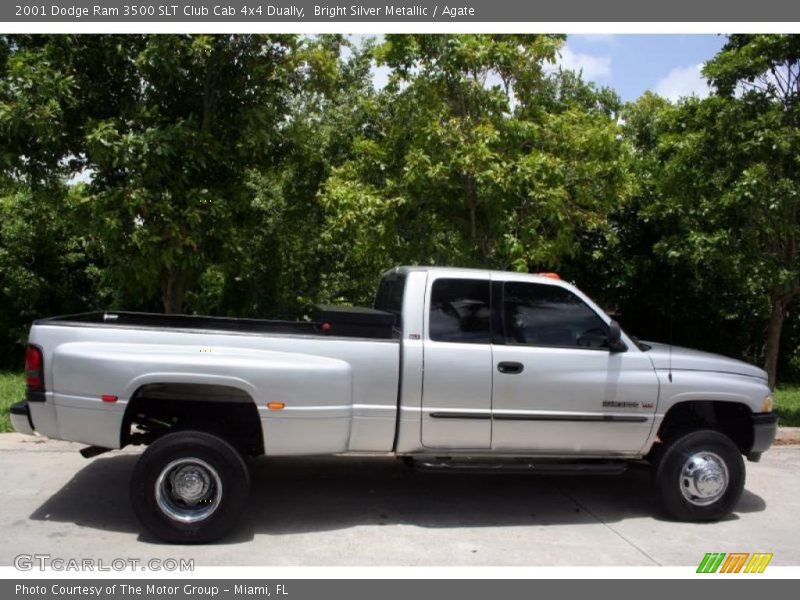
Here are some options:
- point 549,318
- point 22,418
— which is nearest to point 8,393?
point 22,418

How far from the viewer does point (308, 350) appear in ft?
17.0

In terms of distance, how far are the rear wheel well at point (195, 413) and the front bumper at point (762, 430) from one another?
153 inches

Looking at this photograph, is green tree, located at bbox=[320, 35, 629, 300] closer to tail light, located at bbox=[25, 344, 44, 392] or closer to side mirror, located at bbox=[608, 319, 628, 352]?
side mirror, located at bbox=[608, 319, 628, 352]

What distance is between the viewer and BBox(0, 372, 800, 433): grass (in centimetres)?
859

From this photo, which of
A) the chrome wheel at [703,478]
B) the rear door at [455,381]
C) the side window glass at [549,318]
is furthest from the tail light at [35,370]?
the chrome wheel at [703,478]

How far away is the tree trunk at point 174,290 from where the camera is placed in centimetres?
882

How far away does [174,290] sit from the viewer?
8898mm

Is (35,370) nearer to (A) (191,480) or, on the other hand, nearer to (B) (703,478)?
(A) (191,480)

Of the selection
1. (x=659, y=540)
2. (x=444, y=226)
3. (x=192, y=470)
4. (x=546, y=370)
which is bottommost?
(x=659, y=540)

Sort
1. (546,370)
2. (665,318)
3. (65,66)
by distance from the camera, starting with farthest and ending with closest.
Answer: (665,318) → (65,66) → (546,370)

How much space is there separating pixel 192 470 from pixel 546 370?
8.72ft

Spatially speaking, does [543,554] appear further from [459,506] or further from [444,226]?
[444,226]

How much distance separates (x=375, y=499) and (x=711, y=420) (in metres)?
2.90

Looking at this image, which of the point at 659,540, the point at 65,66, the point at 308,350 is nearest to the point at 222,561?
the point at 308,350
